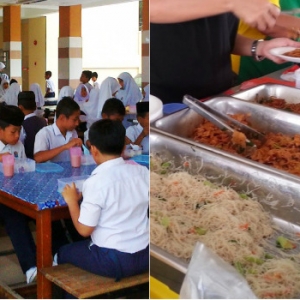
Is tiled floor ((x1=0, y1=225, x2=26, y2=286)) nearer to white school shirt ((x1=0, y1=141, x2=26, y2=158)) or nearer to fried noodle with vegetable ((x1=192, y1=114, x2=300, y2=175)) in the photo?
white school shirt ((x1=0, y1=141, x2=26, y2=158))

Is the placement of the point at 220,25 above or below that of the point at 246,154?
above

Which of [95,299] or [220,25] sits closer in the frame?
[220,25]

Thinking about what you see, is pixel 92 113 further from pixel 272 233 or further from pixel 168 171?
pixel 272 233

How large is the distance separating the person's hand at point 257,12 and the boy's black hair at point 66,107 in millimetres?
570

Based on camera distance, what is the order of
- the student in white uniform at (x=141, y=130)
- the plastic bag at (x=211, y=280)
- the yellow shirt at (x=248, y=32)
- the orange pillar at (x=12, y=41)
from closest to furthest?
the plastic bag at (x=211, y=280)
the yellow shirt at (x=248, y=32)
the student in white uniform at (x=141, y=130)
the orange pillar at (x=12, y=41)

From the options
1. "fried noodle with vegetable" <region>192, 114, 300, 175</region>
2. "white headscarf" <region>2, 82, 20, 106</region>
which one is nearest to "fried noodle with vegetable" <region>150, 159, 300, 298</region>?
"fried noodle with vegetable" <region>192, 114, 300, 175</region>

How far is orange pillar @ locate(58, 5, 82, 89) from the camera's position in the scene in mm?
1439

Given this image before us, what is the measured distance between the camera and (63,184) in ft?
4.93

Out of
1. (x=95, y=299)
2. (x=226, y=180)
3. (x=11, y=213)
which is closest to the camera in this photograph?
(x=226, y=180)

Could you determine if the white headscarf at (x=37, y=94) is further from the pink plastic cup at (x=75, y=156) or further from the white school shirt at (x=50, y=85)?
the pink plastic cup at (x=75, y=156)

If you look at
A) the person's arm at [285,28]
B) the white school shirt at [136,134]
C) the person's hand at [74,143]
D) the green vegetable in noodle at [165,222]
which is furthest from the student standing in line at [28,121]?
the person's arm at [285,28]

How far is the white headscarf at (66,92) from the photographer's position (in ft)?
4.81

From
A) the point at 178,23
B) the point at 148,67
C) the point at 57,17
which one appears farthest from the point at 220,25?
the point at 57,17

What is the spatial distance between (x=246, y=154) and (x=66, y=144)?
581mm
